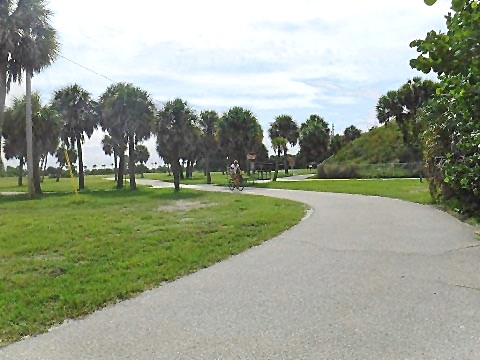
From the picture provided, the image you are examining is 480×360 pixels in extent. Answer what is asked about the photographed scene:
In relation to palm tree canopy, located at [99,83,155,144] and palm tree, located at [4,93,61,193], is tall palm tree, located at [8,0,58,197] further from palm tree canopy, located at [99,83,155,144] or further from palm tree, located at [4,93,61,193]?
palm tree canopy, located at [99,83,155,144]

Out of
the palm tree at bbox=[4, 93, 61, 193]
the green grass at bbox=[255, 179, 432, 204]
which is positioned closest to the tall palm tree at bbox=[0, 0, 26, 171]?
the palm tree at bbox=[4, 93, 61, 193]

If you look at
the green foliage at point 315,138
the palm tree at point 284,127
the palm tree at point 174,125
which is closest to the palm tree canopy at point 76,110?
the palm tree at point 174,125

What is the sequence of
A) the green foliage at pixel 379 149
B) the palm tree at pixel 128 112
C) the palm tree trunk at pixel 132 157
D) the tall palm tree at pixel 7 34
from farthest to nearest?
the green foliage at pixel 379 149, the palm tree trunk at pixel 132 157, the palm tree at pixel 128 112, the tall palm tree at pixel 7 34

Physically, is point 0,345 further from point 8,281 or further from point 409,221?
point 409,221

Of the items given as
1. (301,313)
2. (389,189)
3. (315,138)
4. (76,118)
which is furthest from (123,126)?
(315,138)

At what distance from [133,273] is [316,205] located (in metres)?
12.0

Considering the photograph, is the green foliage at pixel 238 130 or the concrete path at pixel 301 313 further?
the green foliage at pixel 238 130

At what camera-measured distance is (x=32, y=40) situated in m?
24.3

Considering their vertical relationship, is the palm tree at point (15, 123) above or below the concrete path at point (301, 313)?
above

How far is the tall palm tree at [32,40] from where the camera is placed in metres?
24.2

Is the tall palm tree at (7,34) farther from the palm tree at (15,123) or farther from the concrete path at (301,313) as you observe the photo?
the concrete path at (301,313)

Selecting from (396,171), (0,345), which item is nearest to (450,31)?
(0,345)

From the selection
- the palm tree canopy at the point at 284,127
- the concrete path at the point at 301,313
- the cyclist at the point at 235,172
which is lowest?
the concrete path at the point at 301,313

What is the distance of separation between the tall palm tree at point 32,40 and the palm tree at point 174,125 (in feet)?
36.7
